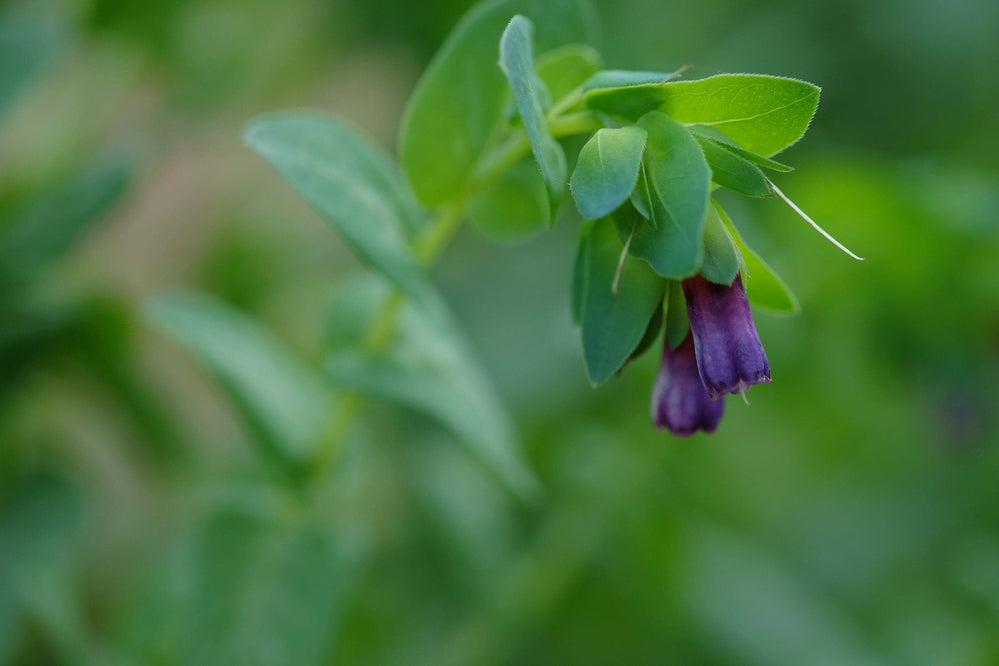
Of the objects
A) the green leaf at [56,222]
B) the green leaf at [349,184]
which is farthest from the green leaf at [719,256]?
the green leaf at [56,222]

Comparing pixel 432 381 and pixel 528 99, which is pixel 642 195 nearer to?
pixel 528 99

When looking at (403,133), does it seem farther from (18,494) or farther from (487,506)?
(487,506)

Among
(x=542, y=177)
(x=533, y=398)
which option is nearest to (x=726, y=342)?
(x=542, y=177)

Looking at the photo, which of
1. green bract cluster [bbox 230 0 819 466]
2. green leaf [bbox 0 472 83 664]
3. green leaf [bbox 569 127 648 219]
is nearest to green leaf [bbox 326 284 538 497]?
green bract cluster [bbox 230 0 819 466]

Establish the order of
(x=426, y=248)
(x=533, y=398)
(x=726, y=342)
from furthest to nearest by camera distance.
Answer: (x=533, y=398) < (x=426, y=248) < (x=726, y=342)

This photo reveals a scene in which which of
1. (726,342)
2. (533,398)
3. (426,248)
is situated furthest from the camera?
(533,398)

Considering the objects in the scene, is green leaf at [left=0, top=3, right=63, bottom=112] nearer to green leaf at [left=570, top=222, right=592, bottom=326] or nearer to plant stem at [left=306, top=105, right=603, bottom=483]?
plant stem at [left=306, top=105, right=603, bottom=483]

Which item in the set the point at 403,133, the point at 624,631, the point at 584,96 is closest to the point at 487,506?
the point at 624,631

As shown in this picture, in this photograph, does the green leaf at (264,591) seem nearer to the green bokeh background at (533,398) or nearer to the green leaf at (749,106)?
the green bokeh background at (533,398)

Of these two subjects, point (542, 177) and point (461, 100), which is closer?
point (542, 177)
